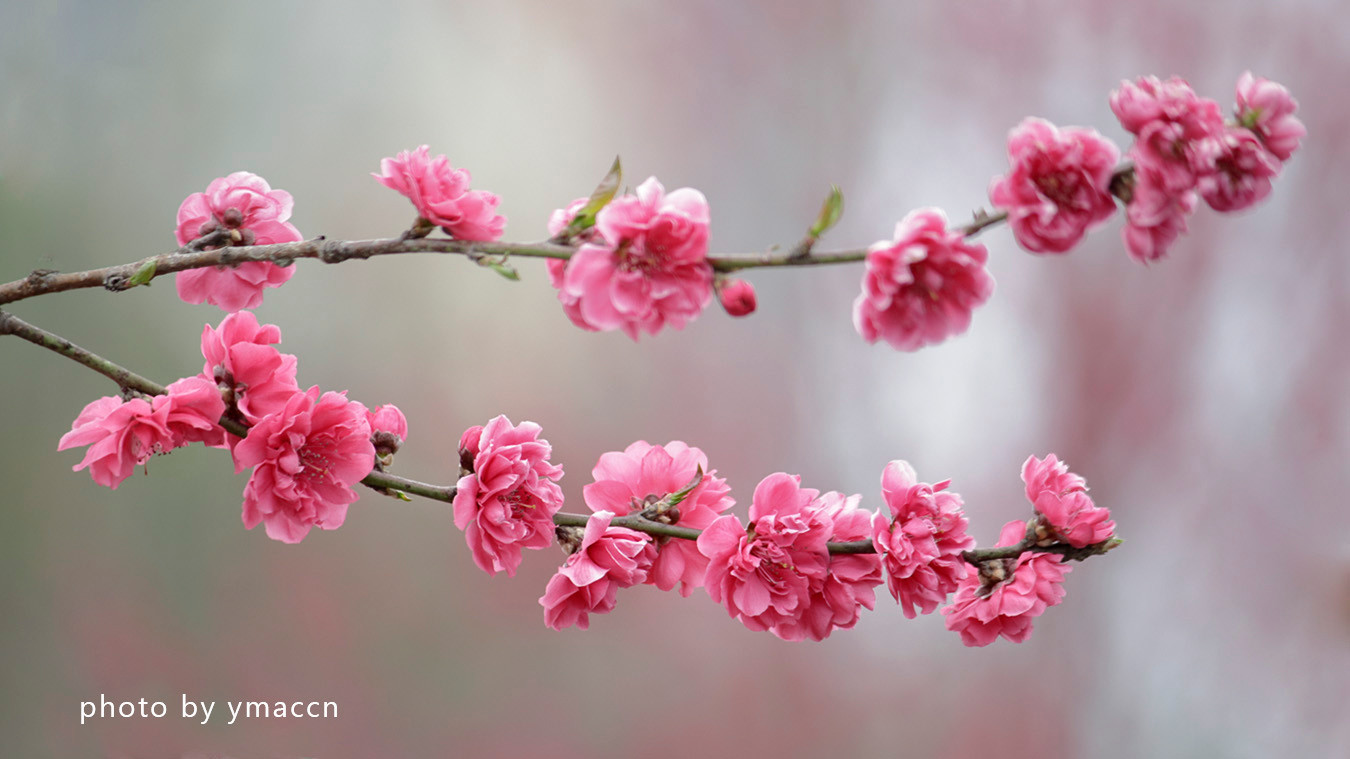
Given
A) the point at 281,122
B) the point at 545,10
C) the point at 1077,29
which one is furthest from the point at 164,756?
the point at 1077,29

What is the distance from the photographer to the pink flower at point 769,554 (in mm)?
626

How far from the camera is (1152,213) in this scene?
0.46m

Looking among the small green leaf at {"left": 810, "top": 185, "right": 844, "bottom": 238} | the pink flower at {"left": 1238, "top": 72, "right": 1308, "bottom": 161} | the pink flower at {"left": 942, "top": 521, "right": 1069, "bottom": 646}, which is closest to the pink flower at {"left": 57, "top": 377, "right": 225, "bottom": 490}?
the small green leaf at {"left": 810, "top": 185, "right": 844, "bottom": 238}

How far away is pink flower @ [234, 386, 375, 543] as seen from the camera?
58 cm

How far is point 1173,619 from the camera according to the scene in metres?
1.73

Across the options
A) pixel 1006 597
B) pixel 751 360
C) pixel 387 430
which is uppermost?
pixel 751 360

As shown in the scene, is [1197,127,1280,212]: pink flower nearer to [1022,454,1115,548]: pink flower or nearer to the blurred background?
[1022,454,1115,548]: pink flower

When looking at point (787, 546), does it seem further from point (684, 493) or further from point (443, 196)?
point (443, 196)

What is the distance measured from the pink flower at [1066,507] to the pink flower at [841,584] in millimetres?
123

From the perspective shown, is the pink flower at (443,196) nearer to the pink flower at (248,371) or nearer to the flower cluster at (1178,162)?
the pink flower at (248,371)

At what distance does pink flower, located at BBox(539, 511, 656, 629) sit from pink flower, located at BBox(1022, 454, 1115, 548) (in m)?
0.28

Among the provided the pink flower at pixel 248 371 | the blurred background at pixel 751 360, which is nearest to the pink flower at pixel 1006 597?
the pink flower at pixel 248 371

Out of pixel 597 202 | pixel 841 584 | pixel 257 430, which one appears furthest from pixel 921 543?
pixel 257 430

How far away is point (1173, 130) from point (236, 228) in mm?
581
